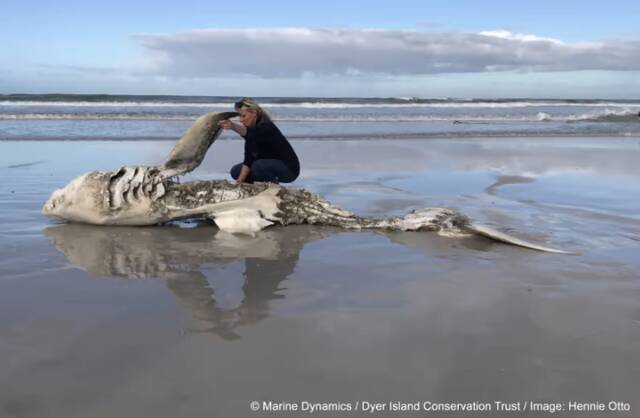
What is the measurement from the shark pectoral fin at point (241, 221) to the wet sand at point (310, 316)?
0.12m

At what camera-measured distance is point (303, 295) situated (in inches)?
147

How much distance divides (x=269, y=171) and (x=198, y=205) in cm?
93

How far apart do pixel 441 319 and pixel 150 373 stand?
1.59m

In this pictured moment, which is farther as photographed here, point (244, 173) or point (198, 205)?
point (244, 173)

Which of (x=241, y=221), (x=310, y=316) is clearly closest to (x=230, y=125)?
(x=241, y=221)

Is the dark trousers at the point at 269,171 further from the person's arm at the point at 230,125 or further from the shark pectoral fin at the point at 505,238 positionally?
the shark pectoral fin at the point at 505,238

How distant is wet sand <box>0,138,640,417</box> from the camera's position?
2520 mm

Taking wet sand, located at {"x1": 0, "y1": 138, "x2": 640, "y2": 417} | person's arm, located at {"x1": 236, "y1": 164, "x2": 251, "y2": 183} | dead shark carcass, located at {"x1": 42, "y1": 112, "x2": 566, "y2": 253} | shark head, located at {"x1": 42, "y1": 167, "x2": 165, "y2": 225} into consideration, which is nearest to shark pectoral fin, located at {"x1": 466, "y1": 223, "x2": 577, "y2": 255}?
wet sand, located at {"x1": 0, "y1": 138, "x2": 640, "y2": 417}

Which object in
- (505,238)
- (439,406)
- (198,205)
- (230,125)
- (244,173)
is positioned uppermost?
(230,125)

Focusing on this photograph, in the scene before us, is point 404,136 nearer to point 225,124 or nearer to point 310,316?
point 225,124

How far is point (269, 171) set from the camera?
20.7 feet

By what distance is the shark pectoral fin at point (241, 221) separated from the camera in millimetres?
5500

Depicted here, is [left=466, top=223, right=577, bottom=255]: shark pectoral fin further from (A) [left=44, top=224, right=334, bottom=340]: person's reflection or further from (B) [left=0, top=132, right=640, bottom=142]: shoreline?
(B) [left=0, top=132, right=640, bottom=142]: shoreline

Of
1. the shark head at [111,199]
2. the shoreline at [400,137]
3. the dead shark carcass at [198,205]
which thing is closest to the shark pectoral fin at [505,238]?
the dead shark carcass at [198,205]
